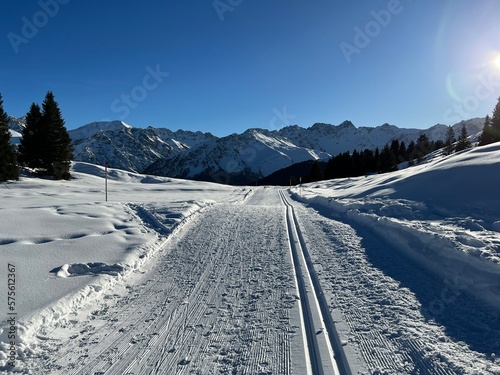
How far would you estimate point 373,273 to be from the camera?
632 cm

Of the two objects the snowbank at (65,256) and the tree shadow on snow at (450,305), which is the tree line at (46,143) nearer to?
the snowbank at (65,256)

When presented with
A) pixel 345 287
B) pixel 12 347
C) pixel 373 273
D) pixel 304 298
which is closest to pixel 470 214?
pixel 373 273

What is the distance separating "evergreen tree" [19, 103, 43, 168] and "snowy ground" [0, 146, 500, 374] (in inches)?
989

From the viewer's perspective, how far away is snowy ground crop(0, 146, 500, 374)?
11.8 ft

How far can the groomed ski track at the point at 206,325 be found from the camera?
11.5 feet

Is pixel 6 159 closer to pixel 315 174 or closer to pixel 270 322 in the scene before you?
pixel 270 322

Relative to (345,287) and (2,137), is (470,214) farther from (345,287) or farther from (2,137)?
(2,137)

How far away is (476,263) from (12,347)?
7.42 metres

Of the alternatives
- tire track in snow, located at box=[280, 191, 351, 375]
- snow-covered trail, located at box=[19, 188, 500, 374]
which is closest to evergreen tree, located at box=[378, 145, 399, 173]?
snow-covered trail, located at box=[19, 188, 500, 374]

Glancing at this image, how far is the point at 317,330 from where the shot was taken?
4.20 metres

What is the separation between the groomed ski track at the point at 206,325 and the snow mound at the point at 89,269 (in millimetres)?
621

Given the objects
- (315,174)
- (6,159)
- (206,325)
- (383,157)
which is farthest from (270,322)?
(315,174)

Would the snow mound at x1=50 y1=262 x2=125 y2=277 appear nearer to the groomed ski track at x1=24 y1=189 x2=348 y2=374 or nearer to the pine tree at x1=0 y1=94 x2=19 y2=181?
the groomed ski track at x1=24 y1=189 x2=348 y2=374

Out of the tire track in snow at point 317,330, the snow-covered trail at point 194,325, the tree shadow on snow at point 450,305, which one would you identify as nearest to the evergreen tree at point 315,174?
the tree shadow on snow at point 450,305
